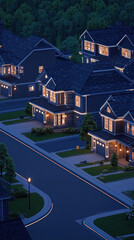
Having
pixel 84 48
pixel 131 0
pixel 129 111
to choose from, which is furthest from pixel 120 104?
pixel 131 0

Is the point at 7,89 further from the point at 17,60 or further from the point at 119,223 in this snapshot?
the point at 119,223

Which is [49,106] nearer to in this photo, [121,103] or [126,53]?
[121,103]

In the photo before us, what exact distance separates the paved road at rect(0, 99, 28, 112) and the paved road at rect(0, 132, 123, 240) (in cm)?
2273

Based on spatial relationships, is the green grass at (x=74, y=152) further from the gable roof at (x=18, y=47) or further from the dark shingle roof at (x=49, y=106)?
the gable roof at (x=18, y=47)

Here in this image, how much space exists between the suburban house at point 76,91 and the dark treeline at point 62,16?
46064 millimetres

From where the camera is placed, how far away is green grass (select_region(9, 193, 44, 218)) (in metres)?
66.3

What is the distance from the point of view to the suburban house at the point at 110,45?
389ft

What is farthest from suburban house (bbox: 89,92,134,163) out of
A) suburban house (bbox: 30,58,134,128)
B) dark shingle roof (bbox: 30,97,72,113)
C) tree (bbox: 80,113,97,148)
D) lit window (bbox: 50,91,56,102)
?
lit window (bbox: 50,91,56,102)

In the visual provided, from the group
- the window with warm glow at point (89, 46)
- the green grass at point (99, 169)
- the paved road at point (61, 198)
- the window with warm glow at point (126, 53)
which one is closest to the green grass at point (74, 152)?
the paved road at point (61, 198)

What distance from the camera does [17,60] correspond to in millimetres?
118250

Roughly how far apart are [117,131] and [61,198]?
17924 millimetres

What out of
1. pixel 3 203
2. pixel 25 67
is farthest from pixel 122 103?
pixel 25 67

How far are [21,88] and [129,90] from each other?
Answer: 83.5ft

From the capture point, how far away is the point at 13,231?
5184cm
